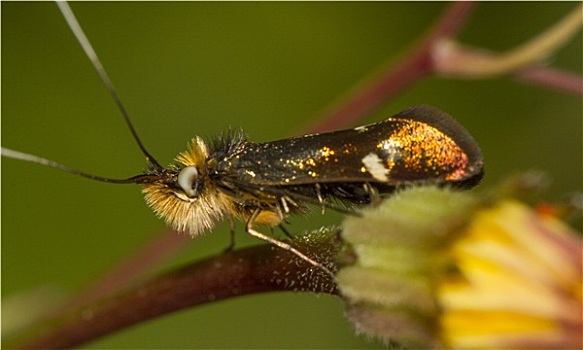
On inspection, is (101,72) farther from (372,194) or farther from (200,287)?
(372,194)

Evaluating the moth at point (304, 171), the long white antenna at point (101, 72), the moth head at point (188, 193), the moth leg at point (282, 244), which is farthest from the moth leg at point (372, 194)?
the long white antenna at point (101, 72)

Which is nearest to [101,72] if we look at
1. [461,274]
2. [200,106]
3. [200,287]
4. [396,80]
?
[200,287]

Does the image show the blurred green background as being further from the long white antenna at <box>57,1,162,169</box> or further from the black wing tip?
the black wing tip

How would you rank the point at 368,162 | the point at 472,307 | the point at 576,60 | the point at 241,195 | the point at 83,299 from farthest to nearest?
the point at 576,60, the point at 83,299, the point at 241,195, the point at 368,162, the point at 472,307

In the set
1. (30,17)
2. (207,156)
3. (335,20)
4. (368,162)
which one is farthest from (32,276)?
(368,162)

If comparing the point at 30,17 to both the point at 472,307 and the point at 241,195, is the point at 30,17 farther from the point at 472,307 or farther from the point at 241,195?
the point at 472,307

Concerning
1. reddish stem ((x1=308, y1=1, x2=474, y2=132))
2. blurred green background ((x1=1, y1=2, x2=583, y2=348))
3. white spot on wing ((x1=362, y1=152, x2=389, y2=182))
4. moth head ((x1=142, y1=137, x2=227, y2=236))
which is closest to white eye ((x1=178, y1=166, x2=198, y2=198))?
moth head ((x1=142, y1=137, x2=227, y2=236))
